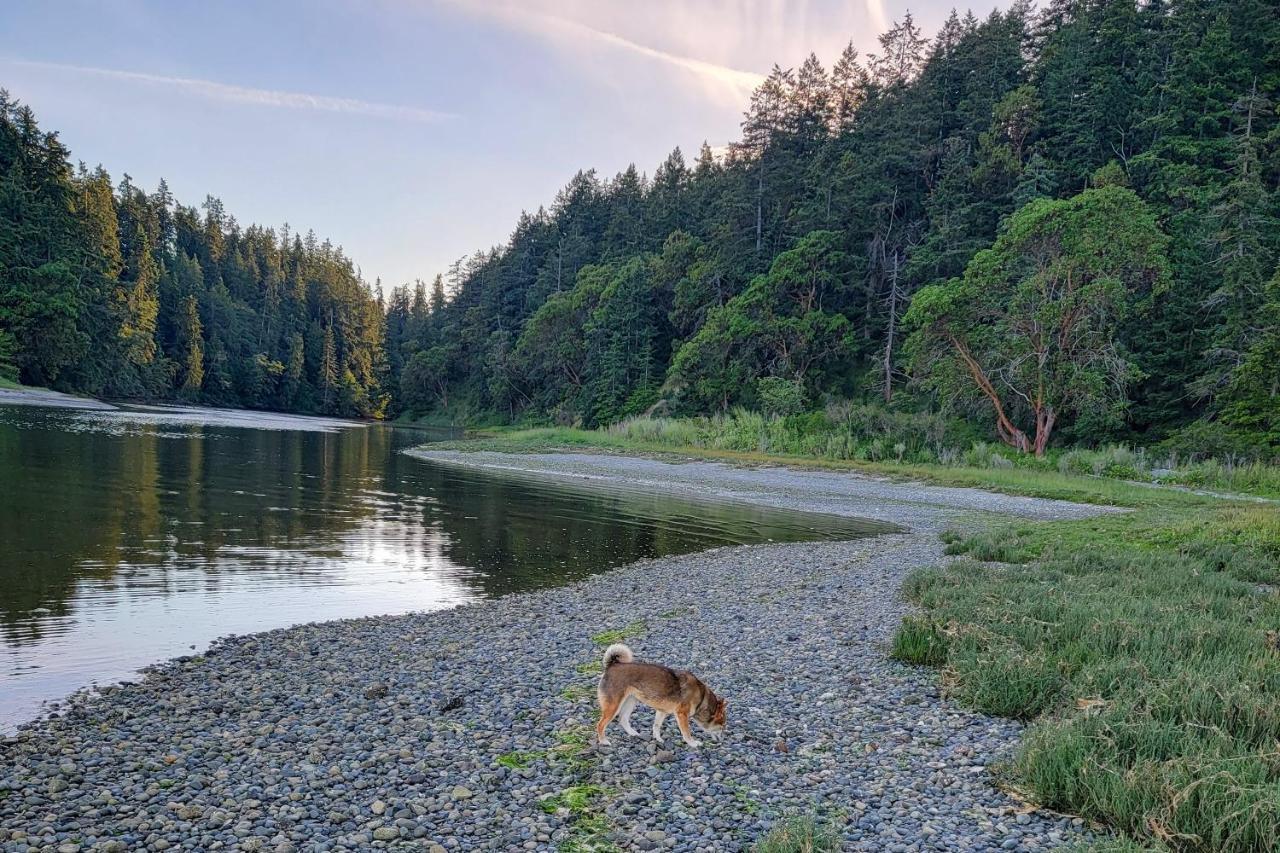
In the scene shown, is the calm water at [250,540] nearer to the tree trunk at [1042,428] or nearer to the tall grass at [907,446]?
the tall grass at [907,446]

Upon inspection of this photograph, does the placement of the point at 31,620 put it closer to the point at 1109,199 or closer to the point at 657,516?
the point at 657,516

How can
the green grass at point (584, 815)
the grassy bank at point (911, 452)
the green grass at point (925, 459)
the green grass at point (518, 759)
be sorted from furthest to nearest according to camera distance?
the grassy bank at point (911, 452) → the green grass at point (925, 459) → the green grass at point (518, 759) → the green grass at point (584, 815)

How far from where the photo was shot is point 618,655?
6.73 m

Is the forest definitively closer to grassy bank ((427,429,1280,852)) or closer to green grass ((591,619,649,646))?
grassy bank ((427,429,1280,852))

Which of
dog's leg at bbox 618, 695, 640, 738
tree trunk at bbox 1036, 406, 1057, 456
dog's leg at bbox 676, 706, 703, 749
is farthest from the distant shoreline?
dog's leg at bbox 676, 706, 703, 749

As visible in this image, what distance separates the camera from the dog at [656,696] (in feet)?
21.3

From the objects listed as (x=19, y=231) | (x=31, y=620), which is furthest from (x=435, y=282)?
(x=31, y=620)

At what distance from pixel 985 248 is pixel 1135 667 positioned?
48.3 meters

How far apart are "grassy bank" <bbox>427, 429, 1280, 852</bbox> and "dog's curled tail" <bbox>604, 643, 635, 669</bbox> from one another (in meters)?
3.16

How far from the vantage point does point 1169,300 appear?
41.2m

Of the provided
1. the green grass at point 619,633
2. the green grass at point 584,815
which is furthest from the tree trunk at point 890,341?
the green grass at point 584,815

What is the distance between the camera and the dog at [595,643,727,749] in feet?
21.3

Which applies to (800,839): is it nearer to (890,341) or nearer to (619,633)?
(619,633)

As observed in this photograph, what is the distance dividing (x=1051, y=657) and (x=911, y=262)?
50370 mm
